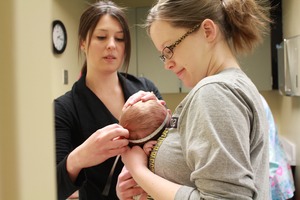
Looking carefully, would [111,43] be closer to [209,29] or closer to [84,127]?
[84,127]

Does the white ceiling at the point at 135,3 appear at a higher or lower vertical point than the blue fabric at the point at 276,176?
higher

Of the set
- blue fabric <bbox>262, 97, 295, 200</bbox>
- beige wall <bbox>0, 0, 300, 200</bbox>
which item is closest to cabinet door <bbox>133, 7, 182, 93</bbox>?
blue fabric <bbox>262, 97, 295, 200</bbox>

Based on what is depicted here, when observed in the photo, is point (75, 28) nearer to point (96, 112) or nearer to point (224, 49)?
point (96, 112)

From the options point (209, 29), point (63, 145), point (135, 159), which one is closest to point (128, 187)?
point (135, 159)

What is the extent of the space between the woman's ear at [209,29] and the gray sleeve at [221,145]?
0.62ft

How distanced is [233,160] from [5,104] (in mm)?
531

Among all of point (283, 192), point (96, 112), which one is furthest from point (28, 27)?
point (283, 192)

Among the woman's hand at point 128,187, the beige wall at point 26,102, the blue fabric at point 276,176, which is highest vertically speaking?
the beige wall at point 26,102

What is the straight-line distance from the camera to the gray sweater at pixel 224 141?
0.72m

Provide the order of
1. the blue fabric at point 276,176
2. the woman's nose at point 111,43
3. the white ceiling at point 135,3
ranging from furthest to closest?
the white ceiling at point 135,3, the blue fabric at point 276,176, the woman's nose at point 111,43

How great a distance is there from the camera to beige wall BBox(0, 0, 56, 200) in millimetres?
323

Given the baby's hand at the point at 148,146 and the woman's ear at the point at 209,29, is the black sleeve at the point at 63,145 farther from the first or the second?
the woman's ear at the point at 209,29

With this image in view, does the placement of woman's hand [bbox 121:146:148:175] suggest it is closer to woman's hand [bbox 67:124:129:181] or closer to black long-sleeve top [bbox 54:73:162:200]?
woman's hand [bbox 67:124:129:181]

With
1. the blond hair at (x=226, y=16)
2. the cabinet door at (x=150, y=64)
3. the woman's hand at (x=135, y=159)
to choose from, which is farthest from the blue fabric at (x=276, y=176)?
the woman's hand at (x=135, y=159)
